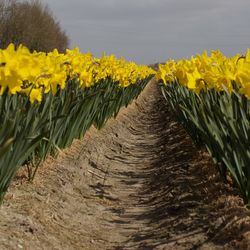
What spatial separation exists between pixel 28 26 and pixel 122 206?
44574 mm

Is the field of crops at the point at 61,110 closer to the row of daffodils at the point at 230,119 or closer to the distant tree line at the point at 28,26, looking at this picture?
the row of daffodils at the point at 230,119

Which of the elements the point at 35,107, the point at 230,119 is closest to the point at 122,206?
the point at 35,107

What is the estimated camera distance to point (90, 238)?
3.88 meters

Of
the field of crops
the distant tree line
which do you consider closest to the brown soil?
the field of crops

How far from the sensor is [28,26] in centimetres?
4697

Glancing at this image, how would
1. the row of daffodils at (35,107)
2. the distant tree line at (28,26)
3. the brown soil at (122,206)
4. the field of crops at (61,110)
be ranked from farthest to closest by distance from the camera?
the distant tree line at (28,26) → the brown soil at (122,206) → the field of crops at (61,110) → the row of daffodils at (35,107)

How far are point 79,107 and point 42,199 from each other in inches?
65.8

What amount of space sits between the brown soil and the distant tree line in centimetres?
3334

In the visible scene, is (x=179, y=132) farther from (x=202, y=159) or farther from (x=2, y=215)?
(x=2, y=215)

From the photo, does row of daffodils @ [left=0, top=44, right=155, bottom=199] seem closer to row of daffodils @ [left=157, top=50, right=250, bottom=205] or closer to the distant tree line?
row of daffodils @ [left=157, top=50, right=250, bottom=205]

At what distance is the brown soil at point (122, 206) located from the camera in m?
3.40

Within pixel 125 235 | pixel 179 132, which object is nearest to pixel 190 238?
pixel 125 235

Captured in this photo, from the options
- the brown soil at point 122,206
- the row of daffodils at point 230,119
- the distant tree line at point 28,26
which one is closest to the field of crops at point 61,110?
the row of daffodils at point 230,119

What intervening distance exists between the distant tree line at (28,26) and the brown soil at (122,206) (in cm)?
3334
